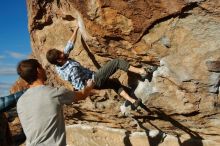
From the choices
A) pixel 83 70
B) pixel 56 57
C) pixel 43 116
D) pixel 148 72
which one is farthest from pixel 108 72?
pixel 43 116

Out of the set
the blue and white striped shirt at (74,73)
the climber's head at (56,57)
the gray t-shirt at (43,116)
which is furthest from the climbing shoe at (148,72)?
the gray t-shirt at (43,116)

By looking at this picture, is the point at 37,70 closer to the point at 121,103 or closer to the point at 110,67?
the point at 110,67

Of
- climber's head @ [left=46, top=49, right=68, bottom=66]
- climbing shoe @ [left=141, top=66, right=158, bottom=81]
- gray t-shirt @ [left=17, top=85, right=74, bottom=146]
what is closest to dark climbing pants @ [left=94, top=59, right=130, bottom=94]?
climbing shoe @ [left=141, top=66, right=158, bottom=81]

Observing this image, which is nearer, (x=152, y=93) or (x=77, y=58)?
(x=152, y=93)

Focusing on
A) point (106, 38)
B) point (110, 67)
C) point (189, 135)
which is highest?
point (106, 38)

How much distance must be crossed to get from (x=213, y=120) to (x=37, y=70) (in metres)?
4.91

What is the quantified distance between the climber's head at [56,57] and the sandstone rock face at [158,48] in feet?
2.26

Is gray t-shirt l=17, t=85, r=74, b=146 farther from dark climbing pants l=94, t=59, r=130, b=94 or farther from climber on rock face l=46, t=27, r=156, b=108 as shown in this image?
dark climbing pants l=94, t=59, r=130, b=94

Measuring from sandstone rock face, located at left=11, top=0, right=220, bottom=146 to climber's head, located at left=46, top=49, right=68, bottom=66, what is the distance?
2.26ft

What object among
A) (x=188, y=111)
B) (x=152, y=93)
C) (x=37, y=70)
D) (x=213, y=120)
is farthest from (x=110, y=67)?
(x=37, y=70)

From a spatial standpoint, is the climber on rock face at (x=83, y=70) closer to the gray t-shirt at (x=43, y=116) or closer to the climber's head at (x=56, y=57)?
the climber's head at (x=56, y=57)

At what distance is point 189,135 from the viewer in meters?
9.76

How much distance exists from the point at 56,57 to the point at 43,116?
11.8 ft

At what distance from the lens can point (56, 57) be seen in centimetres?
830
